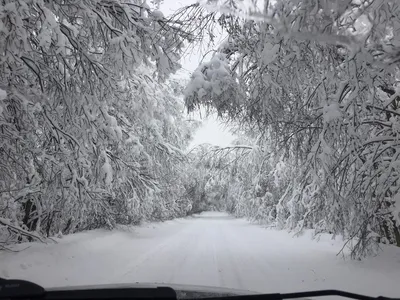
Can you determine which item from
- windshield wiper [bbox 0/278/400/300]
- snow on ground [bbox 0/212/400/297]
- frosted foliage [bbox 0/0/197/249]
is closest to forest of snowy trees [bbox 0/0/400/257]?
frosted foliage [bbox 0/0/197/249]

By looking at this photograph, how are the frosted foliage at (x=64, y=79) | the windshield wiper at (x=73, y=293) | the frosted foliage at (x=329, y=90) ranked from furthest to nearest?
the frosted foliage at (x=64, y=79), the frosted foliage at (x=329, y=90), the windshield wiper at (x=73, y=293)

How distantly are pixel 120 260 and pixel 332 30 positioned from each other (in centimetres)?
857

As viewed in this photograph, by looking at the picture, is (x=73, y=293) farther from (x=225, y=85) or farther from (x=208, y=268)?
(x=208, y=268)

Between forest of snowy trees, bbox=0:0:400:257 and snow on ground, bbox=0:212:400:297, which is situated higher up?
forest of snowy trees, bbox=0:0:400:257

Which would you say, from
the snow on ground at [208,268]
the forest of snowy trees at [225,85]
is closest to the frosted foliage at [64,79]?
the forest of snowy trees at [225,85]

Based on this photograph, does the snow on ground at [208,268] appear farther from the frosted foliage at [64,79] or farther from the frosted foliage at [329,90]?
the frosted foliage at [64,79]

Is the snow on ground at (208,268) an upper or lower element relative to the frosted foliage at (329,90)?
lower

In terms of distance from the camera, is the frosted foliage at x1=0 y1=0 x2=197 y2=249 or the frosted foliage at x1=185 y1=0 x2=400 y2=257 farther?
the frosted foliage at x1=0 y1=0 x2=197 y2=249

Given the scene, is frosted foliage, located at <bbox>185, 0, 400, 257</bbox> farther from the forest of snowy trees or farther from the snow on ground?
the snow on ground

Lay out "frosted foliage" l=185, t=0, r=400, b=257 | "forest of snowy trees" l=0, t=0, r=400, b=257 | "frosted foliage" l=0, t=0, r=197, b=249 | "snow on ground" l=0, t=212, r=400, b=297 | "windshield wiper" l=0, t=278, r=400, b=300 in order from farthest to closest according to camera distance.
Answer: "snow on ground" l=0, t=212, r=400, b=297, "frosted foliage" l=0, t=0, r=197, b=249, "forest of snowy trees" l=0, t=0, r=400, b=257, "frosted foliage" l=185, t=0, r=400, b=257, "windshield wiper" l=0, t=278, r=400, b=300

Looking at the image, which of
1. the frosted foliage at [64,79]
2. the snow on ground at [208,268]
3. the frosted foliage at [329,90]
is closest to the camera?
the frosted foliage at [329,90]

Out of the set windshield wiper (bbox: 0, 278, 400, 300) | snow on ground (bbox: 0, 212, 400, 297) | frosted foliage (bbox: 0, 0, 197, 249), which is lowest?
snow on ground (bbox: 0, 212, 400, 297)

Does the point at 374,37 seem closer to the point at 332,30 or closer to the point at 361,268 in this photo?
the point at 332,30

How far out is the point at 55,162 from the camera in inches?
326
